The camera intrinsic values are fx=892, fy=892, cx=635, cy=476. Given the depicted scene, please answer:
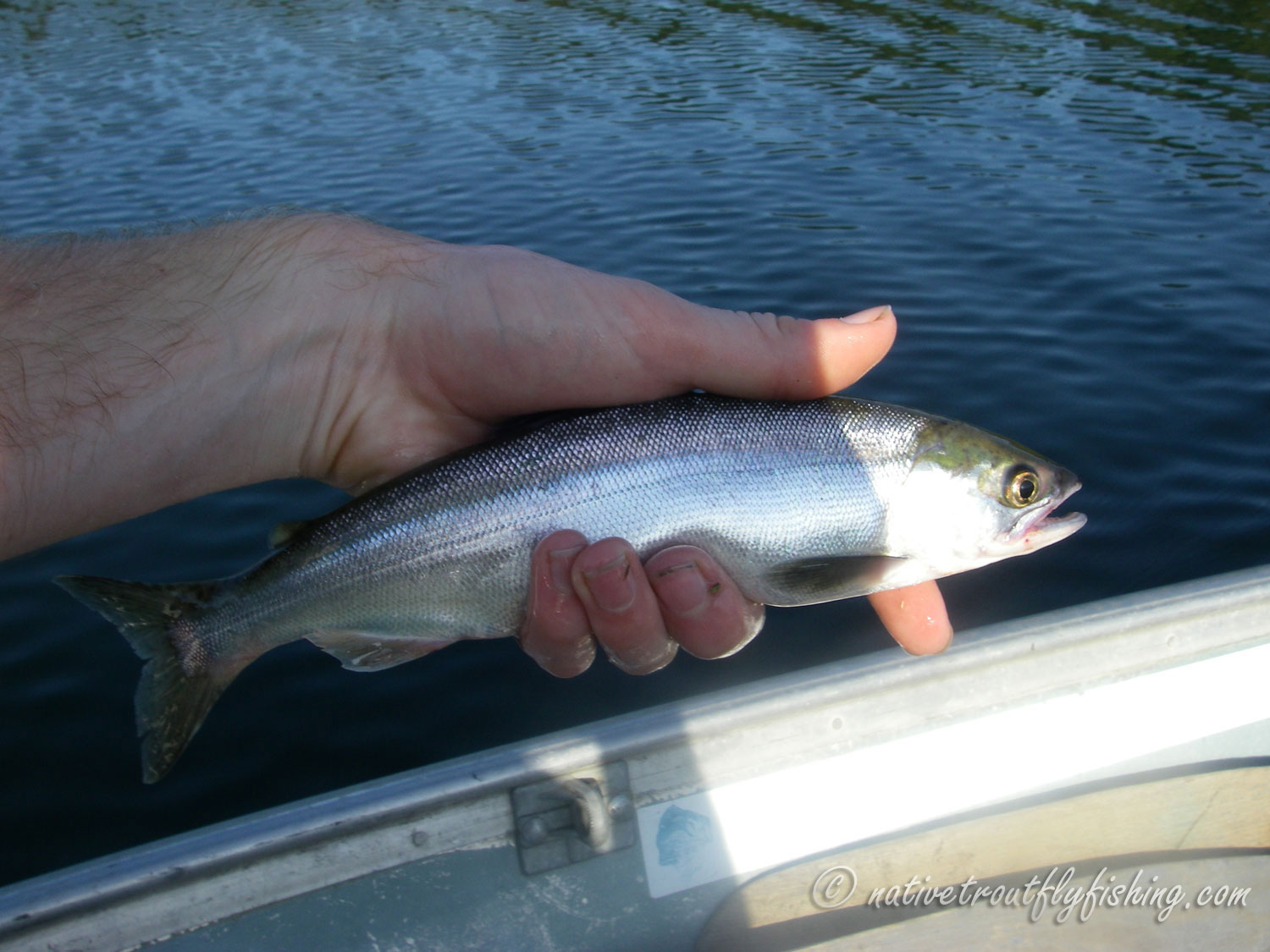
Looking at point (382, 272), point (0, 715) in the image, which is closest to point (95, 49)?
point (0, 715)

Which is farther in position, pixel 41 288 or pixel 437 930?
pixel 41 288

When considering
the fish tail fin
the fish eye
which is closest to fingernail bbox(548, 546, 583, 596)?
the fish tail fin

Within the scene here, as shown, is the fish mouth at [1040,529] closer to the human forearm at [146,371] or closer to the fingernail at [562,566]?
the fingernail at [562,566]

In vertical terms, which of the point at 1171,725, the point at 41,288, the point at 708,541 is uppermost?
the point at 41,288

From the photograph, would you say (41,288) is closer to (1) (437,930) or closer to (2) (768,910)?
(1) (437,930)

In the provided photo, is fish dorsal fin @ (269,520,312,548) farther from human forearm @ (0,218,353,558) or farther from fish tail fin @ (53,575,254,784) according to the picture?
human forearm @ (0,218,353,558)

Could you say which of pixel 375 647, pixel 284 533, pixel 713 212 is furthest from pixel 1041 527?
pixel 713 212
